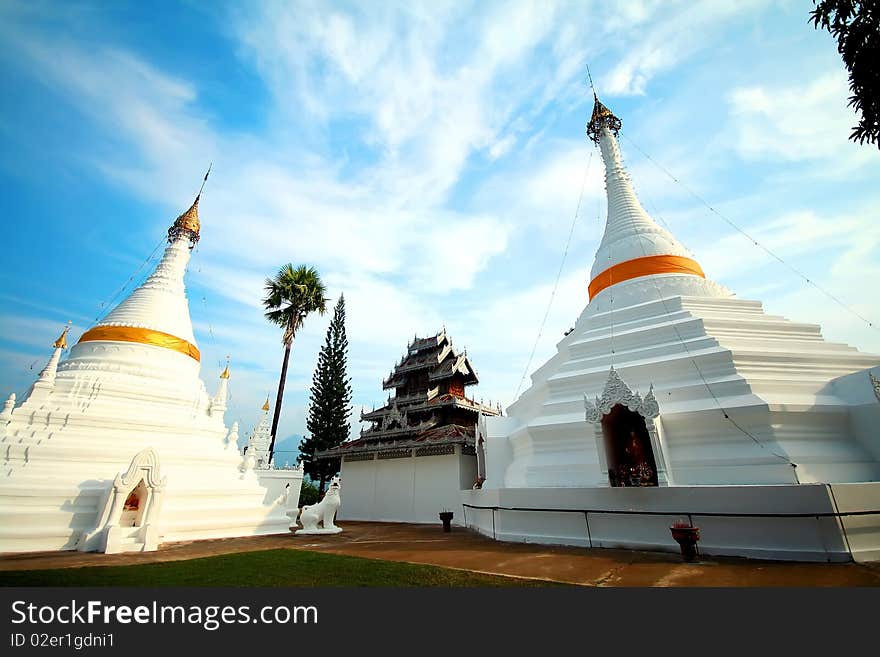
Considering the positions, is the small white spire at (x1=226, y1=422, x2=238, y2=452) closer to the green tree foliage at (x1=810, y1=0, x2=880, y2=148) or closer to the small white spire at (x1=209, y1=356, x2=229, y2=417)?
the small white spire at (x1=209, y1=356, x2=229, y2=417)

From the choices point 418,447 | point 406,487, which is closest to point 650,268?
point 418,447

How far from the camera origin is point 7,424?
35.0 ft

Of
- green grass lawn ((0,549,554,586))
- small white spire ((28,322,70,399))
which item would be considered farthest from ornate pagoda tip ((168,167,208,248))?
green grass lawn ((0,549,554,586))

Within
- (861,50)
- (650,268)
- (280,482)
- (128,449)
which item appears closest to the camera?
(861,50)

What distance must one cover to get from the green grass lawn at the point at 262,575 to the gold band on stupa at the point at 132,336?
9618 millimetres

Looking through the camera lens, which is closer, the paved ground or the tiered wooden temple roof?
the paved ground

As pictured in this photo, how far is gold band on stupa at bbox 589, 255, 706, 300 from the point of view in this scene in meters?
12.8

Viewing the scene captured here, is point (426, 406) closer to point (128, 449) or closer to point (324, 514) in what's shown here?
point (324, 514)

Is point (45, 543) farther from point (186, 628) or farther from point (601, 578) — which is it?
point (601, 578)

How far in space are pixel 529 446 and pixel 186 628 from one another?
8.88 meters

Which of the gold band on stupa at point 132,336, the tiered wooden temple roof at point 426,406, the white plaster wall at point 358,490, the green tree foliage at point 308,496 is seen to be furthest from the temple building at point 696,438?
the green tree foliage at point 308,496

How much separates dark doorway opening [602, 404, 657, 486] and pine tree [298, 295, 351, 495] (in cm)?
2248

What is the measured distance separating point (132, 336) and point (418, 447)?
12488mm

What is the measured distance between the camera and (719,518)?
692cm
